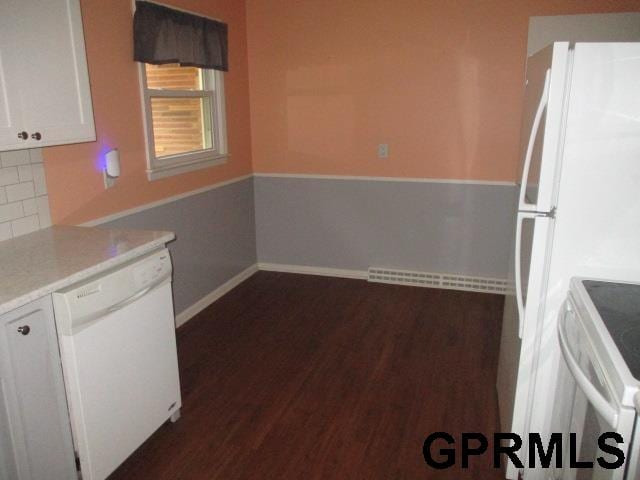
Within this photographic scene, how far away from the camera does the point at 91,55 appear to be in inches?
106

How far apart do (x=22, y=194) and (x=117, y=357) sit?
3.09 feet

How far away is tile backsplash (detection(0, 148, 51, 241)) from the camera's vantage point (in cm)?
226

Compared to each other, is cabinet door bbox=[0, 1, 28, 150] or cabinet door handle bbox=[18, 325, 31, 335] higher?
cabinet door bbox=[0, 1, 28, 150]

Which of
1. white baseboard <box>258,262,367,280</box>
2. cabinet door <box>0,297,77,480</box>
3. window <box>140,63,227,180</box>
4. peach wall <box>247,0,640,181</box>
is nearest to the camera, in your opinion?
cabinet door <box>0,297,77,480</box>

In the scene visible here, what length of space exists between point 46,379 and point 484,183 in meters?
3.38

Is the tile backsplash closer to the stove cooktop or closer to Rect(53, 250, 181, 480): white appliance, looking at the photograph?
Rect(53, 250, 181, 480): white appliance

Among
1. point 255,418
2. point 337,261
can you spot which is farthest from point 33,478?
point 337,261

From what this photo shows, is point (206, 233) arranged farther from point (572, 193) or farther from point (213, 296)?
point (572, 193)

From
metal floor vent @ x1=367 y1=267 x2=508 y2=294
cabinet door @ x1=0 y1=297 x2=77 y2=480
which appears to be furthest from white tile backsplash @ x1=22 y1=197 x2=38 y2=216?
metal floor vent @ x1=367 y1=267 x2=508 y2=294

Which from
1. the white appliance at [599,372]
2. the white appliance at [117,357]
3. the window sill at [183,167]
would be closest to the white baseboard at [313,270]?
the window sill at [183,167]

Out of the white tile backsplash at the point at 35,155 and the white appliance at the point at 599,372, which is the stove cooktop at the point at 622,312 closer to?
the white appliance at the point at 599,372

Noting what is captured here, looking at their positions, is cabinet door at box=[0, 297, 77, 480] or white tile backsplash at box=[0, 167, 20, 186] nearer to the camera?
cabinet door at box=[0, 297, 77, 480]

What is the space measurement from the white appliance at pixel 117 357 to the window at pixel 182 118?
1.28 m

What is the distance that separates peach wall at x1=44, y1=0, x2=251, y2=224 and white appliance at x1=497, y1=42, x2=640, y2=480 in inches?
85.6
